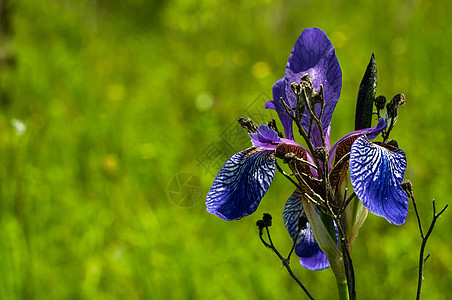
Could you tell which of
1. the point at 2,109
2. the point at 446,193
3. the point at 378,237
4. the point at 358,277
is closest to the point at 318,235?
the point at 358,277

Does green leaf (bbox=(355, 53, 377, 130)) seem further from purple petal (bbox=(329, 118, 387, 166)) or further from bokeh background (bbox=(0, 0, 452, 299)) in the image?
bokeh background (bbox=(0, 0, 452, 299))

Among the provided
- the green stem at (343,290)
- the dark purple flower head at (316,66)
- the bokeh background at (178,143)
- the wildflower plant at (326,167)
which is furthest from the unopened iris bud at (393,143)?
the bokeh background at (178,143)

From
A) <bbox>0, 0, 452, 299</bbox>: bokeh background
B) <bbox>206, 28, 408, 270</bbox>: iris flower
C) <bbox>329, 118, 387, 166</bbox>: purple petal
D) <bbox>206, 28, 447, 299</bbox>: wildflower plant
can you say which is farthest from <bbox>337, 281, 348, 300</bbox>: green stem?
<bbox>0, 0, 452, 299</bbox>: bokeh background

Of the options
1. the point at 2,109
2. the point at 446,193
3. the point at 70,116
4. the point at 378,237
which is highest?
the point at 446,193

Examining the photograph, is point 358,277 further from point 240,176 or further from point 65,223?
point 65,223

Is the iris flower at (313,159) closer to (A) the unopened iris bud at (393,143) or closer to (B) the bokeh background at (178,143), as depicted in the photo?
(A) the unopened iris bud at (393,143)

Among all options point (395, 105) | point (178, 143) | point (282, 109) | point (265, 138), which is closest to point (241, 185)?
point (265, 138)

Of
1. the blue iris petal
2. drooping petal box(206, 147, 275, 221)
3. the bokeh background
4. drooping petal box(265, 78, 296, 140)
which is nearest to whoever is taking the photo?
the blue iris petal
